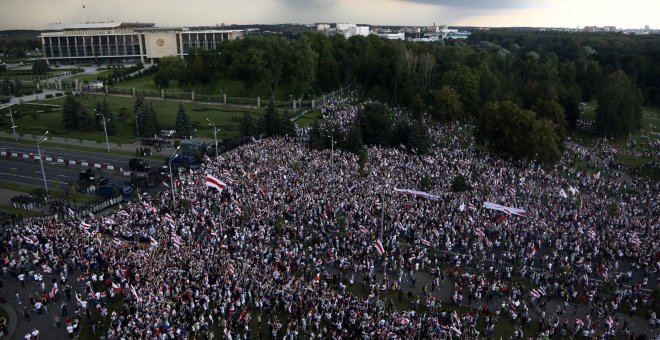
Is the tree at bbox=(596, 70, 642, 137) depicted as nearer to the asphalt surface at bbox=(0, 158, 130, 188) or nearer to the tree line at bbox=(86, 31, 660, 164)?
the tree line at bbox=(86, 31, 660, 164)

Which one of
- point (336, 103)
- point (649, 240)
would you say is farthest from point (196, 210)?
point (336, 103)

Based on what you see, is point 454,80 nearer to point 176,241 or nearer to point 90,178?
point 90,178

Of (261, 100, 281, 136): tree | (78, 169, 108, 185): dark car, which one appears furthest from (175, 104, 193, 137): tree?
(78, 169, 108, 185): dark car

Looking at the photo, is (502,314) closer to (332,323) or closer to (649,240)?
(332,323)

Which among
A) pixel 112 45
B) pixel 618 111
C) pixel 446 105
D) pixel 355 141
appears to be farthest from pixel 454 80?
pixel 112 45

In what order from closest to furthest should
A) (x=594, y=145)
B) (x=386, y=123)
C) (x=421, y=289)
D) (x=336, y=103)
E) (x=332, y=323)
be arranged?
(x=332, y=323), (x=421, y=289), (x=386, y=123), (x=594, y=145), (x=336, y=103)

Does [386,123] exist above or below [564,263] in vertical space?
above

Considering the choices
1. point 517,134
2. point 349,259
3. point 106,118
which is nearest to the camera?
point 349,259
